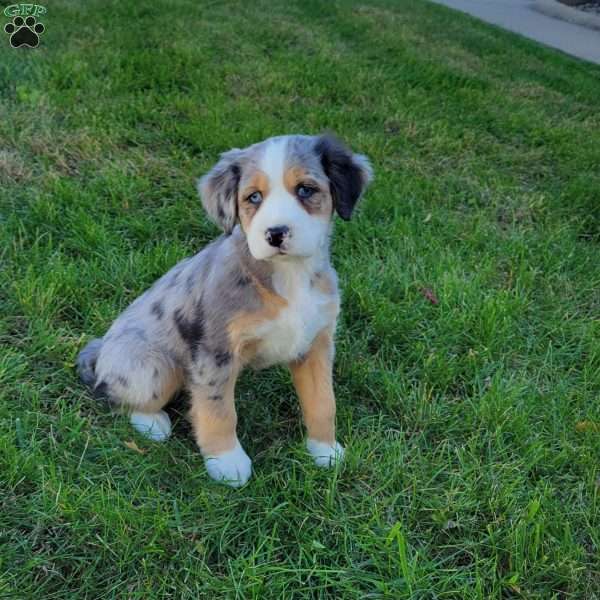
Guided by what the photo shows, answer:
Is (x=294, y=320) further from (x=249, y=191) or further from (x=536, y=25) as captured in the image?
(x=536, y=25)

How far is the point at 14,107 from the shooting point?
5.20 metres

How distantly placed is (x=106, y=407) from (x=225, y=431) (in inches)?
25.5

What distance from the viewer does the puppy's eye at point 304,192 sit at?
2.53 meters

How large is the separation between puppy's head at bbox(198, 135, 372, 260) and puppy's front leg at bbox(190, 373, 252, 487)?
0.60 metres

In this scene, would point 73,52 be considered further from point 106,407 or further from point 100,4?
point 106,407

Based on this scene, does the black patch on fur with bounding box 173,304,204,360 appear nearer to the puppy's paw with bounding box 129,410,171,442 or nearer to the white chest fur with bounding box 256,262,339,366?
the white chest fur with bounding box 256,262,339,366

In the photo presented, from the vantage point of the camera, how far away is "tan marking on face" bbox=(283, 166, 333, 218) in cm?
249

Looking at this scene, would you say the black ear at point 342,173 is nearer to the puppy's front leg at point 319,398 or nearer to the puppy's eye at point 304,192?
the puppy's eye at point 304,192

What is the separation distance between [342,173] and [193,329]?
2.96ft

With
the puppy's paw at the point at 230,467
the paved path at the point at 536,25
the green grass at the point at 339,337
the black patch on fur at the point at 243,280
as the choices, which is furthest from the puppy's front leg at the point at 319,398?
the paved path at the point at 536,25

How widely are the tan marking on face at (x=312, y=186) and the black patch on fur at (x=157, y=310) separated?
0.87m

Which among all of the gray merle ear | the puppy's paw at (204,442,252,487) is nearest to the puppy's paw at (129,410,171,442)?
the puppy's paw at (204,442,252,487)

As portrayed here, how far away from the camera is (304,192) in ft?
8.36

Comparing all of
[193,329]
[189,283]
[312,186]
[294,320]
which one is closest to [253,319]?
[294,320]
